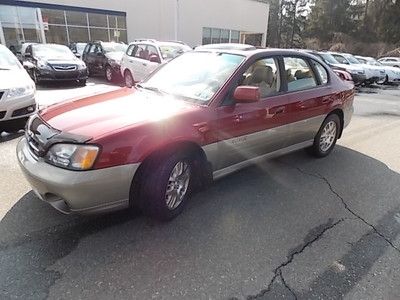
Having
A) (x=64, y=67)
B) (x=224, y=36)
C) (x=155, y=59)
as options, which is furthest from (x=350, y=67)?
(x=224, y=36)

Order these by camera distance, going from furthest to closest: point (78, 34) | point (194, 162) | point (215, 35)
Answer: point (215, 35), point (78, 34), point (194, 162)

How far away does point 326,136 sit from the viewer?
507 cm

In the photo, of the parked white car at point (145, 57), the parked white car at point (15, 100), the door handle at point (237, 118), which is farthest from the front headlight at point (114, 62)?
the door handle at point (237, 118)

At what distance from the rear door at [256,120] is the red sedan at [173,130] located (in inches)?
0.4

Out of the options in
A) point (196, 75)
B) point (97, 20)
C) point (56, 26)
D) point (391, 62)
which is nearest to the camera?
point (196, 75)

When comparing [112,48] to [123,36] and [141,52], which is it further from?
[123,36]

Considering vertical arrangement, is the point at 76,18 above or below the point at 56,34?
above

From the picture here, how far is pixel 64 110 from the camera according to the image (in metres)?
3.21

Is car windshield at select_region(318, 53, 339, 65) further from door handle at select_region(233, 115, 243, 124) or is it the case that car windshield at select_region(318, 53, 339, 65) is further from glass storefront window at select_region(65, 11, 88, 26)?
glass storefront window at select_region(65, 11, 88, 26)

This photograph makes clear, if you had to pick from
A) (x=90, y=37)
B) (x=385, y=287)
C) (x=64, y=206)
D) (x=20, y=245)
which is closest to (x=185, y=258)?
(x=64, y=206)

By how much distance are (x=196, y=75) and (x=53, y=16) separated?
879 inches

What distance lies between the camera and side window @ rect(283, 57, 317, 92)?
13.9 ft

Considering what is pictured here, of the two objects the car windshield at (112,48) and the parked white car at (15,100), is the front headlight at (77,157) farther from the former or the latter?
the car windshield at (112,48)

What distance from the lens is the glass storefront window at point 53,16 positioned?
859 inches
